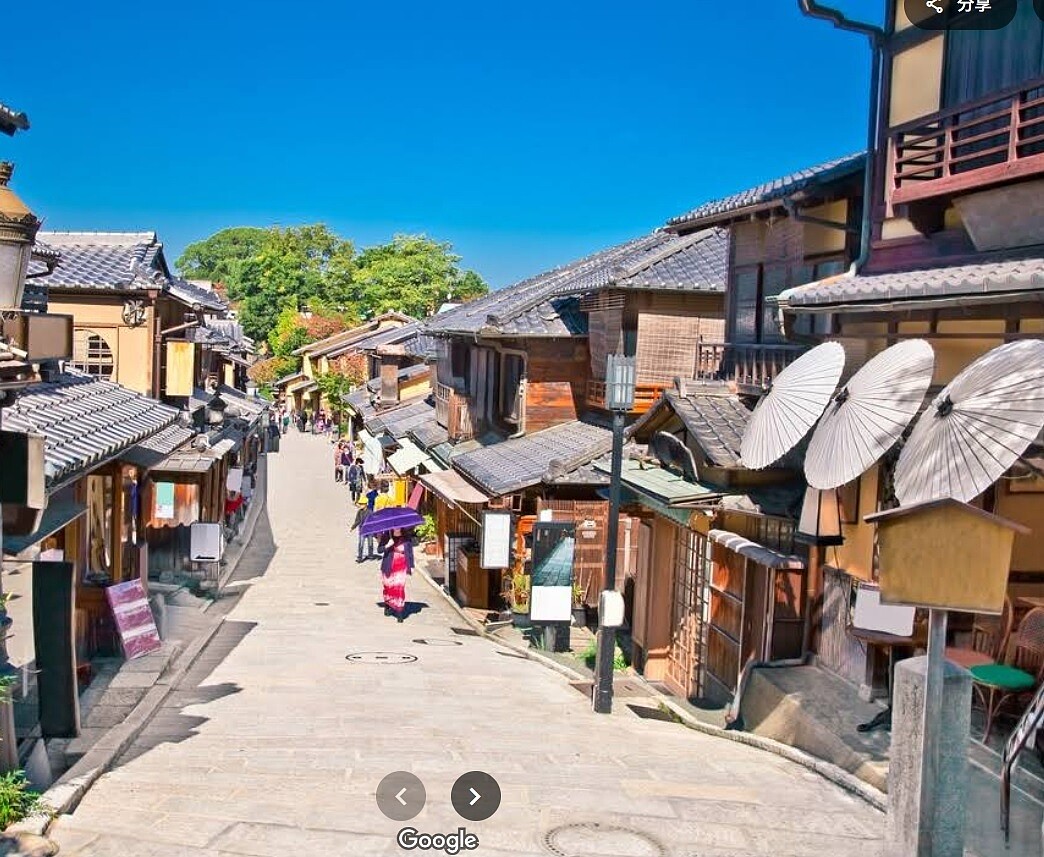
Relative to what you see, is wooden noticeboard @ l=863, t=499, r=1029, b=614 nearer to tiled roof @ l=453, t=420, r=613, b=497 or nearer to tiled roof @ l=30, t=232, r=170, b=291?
tiled roof @ l=453, t=420, r=613, b=497

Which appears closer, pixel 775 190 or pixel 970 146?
pixel 970 146

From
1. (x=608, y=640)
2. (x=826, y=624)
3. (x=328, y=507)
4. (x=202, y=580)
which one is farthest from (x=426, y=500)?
(x=826, y=624)

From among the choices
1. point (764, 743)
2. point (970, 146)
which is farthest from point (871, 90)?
point (764, 743)

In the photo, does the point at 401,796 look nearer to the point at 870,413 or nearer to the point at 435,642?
the point at 870,413

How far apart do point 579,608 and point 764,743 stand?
9.20 meters

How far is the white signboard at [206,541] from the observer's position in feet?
72.2

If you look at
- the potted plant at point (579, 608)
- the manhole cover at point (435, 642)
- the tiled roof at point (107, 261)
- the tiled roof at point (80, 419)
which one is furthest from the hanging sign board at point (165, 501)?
the potted plant at point (579, 608)

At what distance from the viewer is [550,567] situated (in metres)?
17.3

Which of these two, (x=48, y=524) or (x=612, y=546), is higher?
(x=48, y=524)

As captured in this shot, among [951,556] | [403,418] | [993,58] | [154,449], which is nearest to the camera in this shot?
[951,556]

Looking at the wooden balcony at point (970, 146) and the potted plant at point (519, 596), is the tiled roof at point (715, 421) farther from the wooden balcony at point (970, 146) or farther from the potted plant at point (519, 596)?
the potted plant at point (519, 596)

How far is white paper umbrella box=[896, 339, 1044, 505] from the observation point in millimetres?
7027

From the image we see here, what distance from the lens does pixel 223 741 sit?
10.4 metres

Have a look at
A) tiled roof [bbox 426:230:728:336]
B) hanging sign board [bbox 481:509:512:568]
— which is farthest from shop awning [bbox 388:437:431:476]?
hanging sign board [bbox 481:509:512:568]
